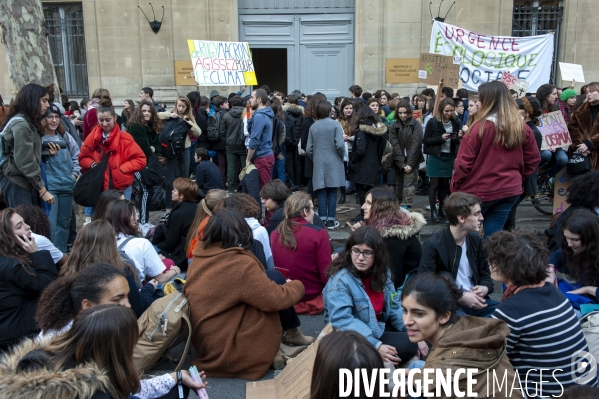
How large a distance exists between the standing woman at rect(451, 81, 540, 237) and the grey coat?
265 centimetres

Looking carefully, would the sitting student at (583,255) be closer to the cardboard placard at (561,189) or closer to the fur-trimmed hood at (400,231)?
the fur-trimmed hood at (400,231)

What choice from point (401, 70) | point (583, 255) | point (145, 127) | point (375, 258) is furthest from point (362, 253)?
point (401, 70)

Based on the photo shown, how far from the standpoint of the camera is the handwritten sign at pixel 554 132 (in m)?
7.44

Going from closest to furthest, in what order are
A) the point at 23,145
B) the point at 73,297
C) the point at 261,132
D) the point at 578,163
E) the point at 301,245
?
the point at 73,297
the point at 301,245
the point at 23,145
the point at 578,163
the point at 261,132

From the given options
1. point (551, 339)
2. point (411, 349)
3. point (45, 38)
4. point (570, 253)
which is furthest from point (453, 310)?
point (45, 38)

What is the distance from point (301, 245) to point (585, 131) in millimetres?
4582

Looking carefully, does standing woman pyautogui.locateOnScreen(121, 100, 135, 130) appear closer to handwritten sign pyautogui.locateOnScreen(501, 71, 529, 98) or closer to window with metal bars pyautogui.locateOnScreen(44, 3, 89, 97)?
handwritten sign pyautogui.locateOnScreen(501, 71, 529, 98)

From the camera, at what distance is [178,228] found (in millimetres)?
5879

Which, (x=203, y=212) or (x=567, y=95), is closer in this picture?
(x=203, y=212)

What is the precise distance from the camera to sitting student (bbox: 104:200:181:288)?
15.2 feet

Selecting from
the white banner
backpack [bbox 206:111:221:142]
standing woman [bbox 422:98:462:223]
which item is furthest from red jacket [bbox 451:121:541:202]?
the white banner

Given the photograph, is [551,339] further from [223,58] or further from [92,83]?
[92,83]

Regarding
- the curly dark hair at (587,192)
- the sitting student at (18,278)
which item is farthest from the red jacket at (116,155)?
the curly dark hair at (587,192)

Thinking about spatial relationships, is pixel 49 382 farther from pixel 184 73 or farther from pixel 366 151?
pixel 184 73
